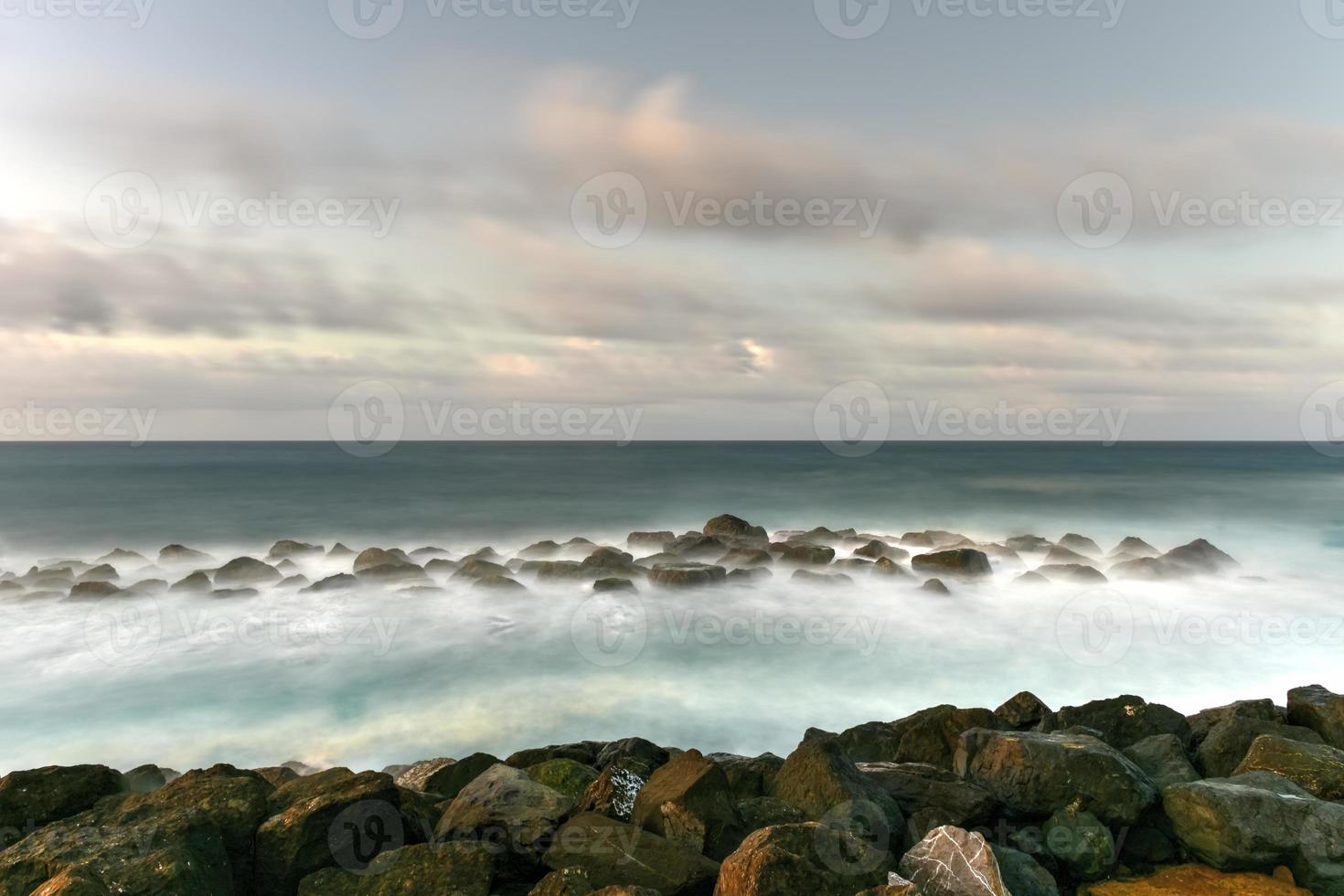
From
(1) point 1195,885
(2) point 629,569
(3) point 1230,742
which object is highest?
(3) point 1230,742

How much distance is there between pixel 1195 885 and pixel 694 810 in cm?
309

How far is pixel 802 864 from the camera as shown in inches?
148

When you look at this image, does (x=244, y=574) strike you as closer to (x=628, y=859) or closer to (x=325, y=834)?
(x=325, y=834)

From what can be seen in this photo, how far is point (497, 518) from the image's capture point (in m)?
31.8

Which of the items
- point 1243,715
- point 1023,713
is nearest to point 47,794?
point 1023,713

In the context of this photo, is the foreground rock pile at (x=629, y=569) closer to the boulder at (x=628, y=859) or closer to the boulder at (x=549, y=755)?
the boulder at (x=549, y=755)

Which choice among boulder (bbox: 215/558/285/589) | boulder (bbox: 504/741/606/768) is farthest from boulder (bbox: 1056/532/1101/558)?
boulder (bbox: 215/558/285/589)

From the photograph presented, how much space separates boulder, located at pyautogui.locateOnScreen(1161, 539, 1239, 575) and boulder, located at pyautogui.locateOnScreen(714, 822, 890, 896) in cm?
1833

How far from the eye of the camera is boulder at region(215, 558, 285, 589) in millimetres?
16609

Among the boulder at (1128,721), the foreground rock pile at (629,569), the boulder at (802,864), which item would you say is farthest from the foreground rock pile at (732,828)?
the foreground rock pile at (629,569)

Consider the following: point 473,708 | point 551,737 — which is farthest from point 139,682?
point 551,737

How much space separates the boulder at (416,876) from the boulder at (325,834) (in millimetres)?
195

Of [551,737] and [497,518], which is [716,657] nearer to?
[551,737]

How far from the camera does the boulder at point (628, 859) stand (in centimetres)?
A: 410
